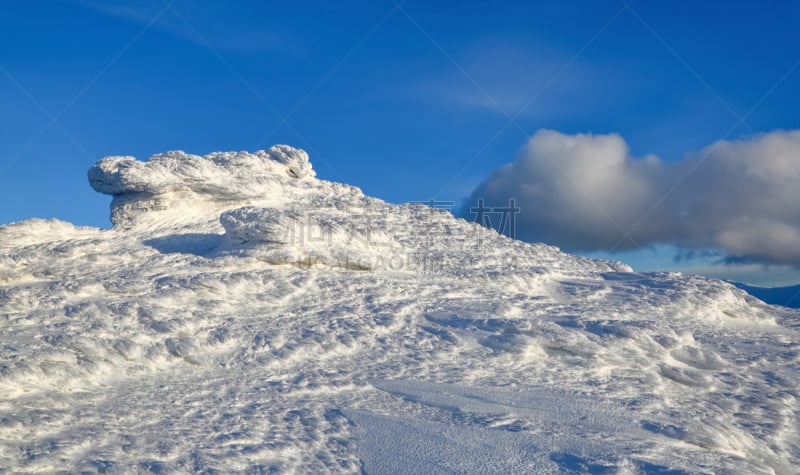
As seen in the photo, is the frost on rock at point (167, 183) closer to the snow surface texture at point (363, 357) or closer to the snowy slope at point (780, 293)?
the snow surface texture at point (363, 357)

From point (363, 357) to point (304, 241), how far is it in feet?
21.8

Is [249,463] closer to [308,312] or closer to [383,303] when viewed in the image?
[308,312]

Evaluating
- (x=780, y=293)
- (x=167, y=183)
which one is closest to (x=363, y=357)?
(x=167, y=183)

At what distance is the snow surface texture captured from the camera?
8422mm

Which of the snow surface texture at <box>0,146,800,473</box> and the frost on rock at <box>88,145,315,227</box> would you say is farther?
the frost on rock at <box>88,145,315,227</box>

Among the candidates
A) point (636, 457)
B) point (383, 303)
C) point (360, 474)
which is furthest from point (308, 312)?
point (636, 457)

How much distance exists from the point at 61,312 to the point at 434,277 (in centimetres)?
1014

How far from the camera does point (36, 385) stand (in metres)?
9.98

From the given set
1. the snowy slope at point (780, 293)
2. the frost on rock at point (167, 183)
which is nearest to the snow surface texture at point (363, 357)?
the frost on rock at point (167, 183)

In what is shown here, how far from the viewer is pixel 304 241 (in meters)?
17.9

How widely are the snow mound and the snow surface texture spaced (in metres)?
0.07

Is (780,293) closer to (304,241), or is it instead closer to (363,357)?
(304,241)

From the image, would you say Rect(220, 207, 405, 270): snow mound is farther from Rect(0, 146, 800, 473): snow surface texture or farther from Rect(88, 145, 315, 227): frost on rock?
Rect(88, 145, 315, 227): frost on rock

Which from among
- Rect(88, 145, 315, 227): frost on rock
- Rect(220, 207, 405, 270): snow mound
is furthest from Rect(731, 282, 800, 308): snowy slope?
Rect(88, 145, 315, 227): frost on rock
